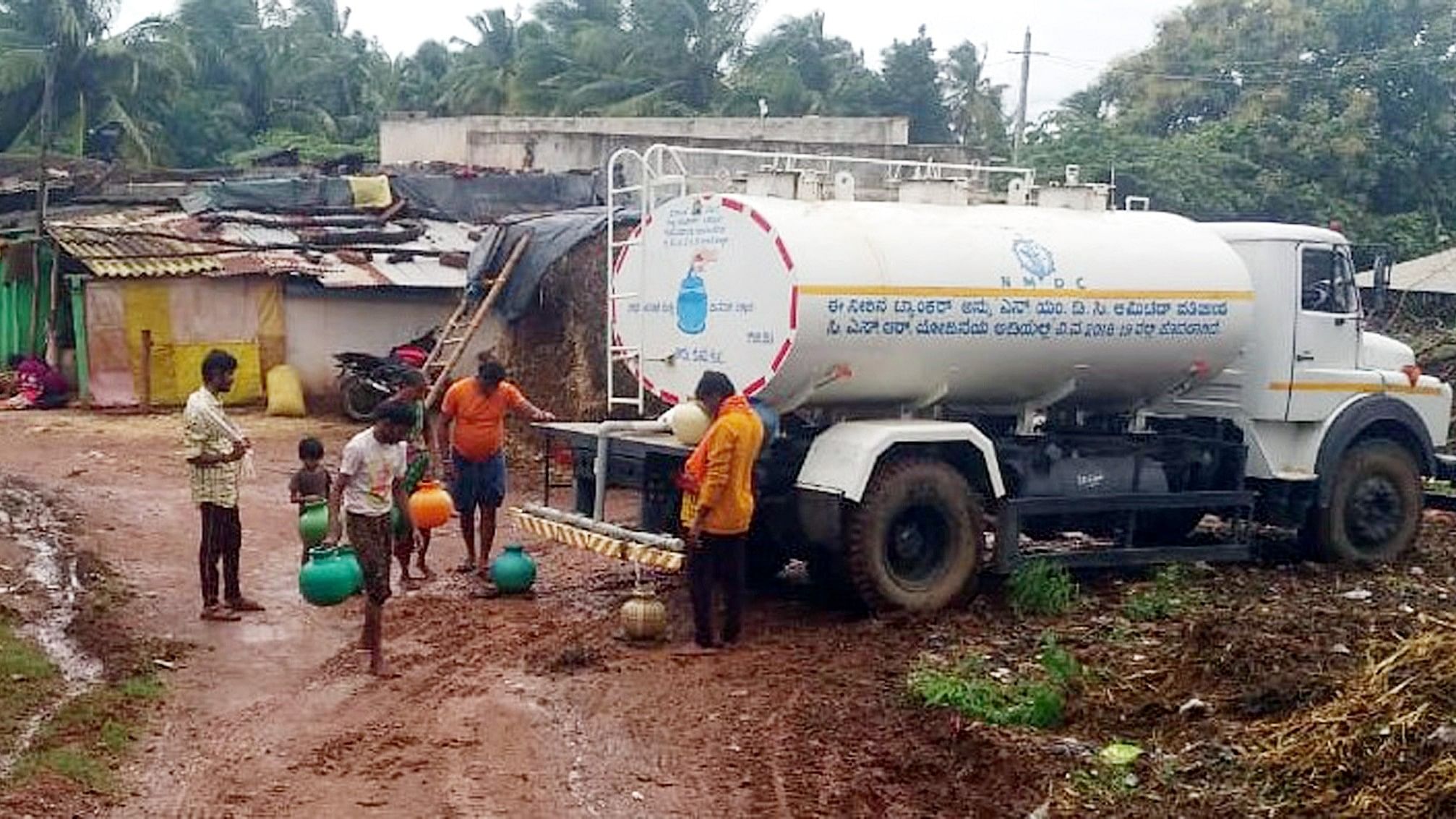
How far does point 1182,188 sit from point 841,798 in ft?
75.5

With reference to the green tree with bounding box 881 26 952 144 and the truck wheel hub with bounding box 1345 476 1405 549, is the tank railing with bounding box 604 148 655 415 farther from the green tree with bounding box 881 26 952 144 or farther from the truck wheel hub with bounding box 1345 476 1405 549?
the green tree with bounding box 881 26 952 144

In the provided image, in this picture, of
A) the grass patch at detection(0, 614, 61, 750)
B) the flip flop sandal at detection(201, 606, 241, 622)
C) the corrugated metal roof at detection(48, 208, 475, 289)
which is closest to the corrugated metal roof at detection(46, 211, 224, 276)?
the corrugated metal roof at detection(48, 208, 475, 289)

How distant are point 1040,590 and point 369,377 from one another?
35.6 feet

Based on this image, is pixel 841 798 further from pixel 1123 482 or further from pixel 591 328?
pixel 591 328

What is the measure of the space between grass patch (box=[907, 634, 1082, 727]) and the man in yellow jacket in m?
1.18

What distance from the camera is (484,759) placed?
22.5 feet

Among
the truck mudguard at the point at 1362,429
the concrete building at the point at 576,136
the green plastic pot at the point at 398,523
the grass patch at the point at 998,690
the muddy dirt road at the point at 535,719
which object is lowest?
the muddy dirt road at the point at 535,719

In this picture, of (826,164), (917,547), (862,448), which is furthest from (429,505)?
(826,164)

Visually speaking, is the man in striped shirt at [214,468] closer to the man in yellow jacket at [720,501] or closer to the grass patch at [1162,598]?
the man in yellow jacket at [720,501]

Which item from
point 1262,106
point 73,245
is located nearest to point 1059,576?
point 73,245

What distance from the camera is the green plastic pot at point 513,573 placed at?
10086 millimetres

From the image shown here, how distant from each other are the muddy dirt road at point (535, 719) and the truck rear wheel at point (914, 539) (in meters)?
0.31

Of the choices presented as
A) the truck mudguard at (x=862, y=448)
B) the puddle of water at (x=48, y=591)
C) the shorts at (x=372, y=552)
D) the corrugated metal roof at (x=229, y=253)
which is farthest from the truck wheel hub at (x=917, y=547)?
the corrugated metal roof at (x=229, y=253)

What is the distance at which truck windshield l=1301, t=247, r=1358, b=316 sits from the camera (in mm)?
11297
